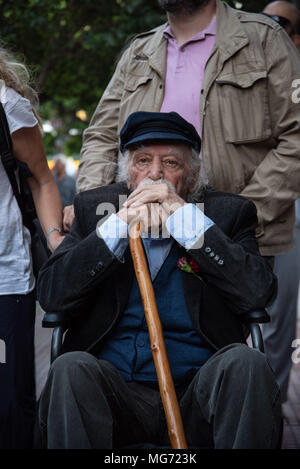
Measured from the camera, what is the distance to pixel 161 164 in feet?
9.84

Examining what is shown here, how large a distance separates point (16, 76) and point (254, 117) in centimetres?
115

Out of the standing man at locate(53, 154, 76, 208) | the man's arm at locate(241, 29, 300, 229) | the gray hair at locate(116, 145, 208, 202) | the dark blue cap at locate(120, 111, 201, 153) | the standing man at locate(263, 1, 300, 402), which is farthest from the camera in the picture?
the standing man at locate(53, 154, 76, 208)

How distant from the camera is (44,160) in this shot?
312 centimetres

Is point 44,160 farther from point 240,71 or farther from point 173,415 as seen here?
point 173,415

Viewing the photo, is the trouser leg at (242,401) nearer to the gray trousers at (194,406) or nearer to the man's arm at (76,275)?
the gray trousers at (194,406)

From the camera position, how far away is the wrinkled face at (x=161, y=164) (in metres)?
2.99

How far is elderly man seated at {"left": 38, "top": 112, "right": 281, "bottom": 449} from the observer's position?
97.0 inches

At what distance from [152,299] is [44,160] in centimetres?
89

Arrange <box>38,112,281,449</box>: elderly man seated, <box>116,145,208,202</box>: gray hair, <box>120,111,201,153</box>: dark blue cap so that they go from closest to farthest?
1. <box>38,112,281,449</box>: elderly man seated
2. <box>120,111,201,153</box>: dark blue cap
3. <box>116,145,208,202</box>: gray hair

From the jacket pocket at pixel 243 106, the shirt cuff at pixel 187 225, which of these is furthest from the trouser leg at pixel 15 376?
the jacket pocket at pixel 243 106

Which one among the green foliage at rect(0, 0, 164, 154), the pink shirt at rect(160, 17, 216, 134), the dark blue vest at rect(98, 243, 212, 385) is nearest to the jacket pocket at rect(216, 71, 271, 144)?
the pink shirt at rect(160, 17, 216, 134)

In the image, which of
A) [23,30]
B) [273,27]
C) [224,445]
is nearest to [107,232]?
[224,445]

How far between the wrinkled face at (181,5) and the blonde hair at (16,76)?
0.81 m

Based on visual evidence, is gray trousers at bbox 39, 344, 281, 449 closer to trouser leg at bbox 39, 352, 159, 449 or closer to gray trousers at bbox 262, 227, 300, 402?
trouser leg at bbox 39, 352, 159, 449
